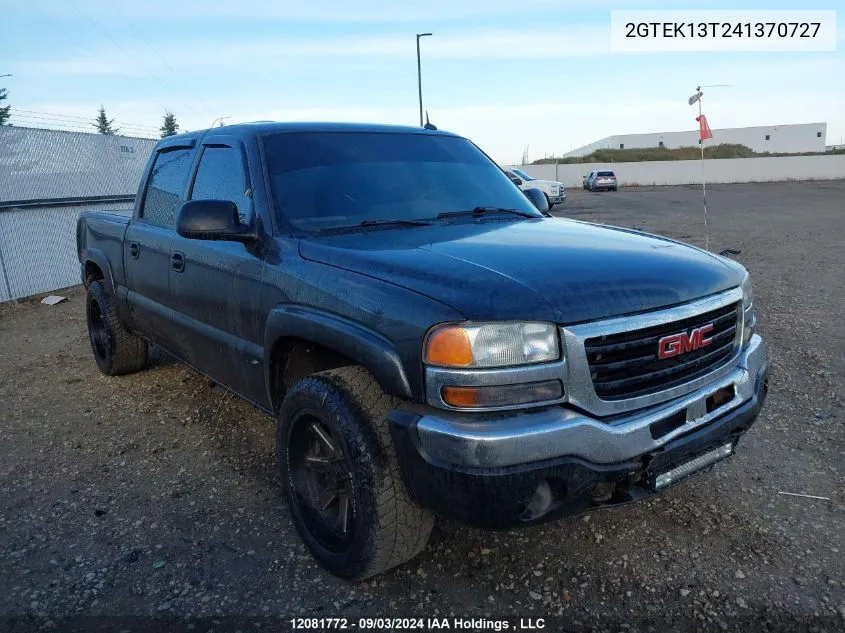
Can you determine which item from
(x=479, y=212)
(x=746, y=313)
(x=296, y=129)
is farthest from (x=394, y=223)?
(x=746, y=313)

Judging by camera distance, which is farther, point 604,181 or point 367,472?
point 604,181

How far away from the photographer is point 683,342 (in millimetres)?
2518

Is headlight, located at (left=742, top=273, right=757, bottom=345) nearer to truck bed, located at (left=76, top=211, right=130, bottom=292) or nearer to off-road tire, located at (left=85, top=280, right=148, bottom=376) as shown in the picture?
truck bed, located at (left=76, top=211, right=130, bottom=292)

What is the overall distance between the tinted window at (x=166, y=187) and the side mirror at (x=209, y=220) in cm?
119

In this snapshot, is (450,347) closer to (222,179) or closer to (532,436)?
(532,436)

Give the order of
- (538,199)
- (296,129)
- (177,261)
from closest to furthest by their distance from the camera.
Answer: (296,129) → (177,261) → (538,199)

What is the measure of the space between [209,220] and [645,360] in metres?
1.92

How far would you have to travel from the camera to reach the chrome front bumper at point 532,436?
2.16 m

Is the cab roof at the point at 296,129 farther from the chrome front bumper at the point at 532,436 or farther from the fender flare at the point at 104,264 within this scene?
the chrome front bumper at the point at 532,436

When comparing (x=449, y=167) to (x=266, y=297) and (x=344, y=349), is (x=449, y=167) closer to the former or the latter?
(x=266, y=297)

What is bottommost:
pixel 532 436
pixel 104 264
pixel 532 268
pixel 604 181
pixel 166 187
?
pixel 532 436

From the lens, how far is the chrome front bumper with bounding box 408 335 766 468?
216 centimetres

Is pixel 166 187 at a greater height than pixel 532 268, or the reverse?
pixel 166 187

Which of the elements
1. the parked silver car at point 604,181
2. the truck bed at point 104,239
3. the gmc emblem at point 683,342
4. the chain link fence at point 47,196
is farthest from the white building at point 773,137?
the gmc emblem at point 683,342
